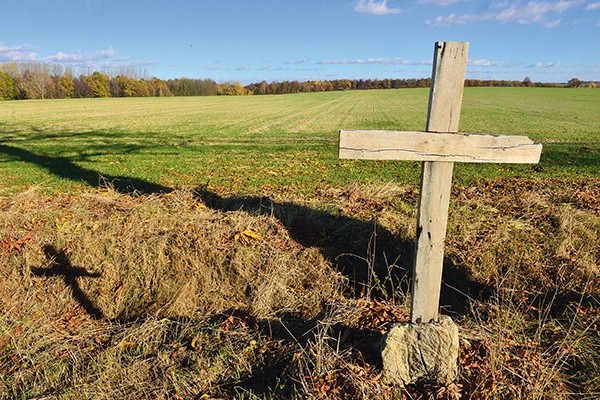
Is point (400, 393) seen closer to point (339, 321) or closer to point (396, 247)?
point (339, 321)

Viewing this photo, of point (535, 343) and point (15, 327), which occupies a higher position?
point (535, 343)

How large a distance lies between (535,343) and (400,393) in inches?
54.2

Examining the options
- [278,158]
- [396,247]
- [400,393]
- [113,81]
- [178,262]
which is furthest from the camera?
[113,81]

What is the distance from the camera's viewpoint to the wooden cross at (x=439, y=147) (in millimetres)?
3104

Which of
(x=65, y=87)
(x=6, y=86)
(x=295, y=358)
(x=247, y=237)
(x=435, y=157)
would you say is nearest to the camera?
(x=435, y=157)

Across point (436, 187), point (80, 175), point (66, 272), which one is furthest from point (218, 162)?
point (436, 187)

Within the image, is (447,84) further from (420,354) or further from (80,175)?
(80,175)

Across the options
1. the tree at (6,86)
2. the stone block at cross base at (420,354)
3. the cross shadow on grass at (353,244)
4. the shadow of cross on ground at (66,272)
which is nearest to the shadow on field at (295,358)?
the stone block at cross base at (420,354)

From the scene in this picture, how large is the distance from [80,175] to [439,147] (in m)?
12.3

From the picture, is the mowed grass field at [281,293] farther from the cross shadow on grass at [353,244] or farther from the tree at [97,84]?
the tree at [97,84]

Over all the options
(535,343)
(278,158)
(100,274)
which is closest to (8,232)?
(100,274)

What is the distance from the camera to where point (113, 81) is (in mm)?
100500

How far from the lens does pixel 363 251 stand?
596 centimetres

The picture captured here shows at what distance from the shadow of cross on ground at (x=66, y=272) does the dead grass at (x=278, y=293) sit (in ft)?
A: 0.06
